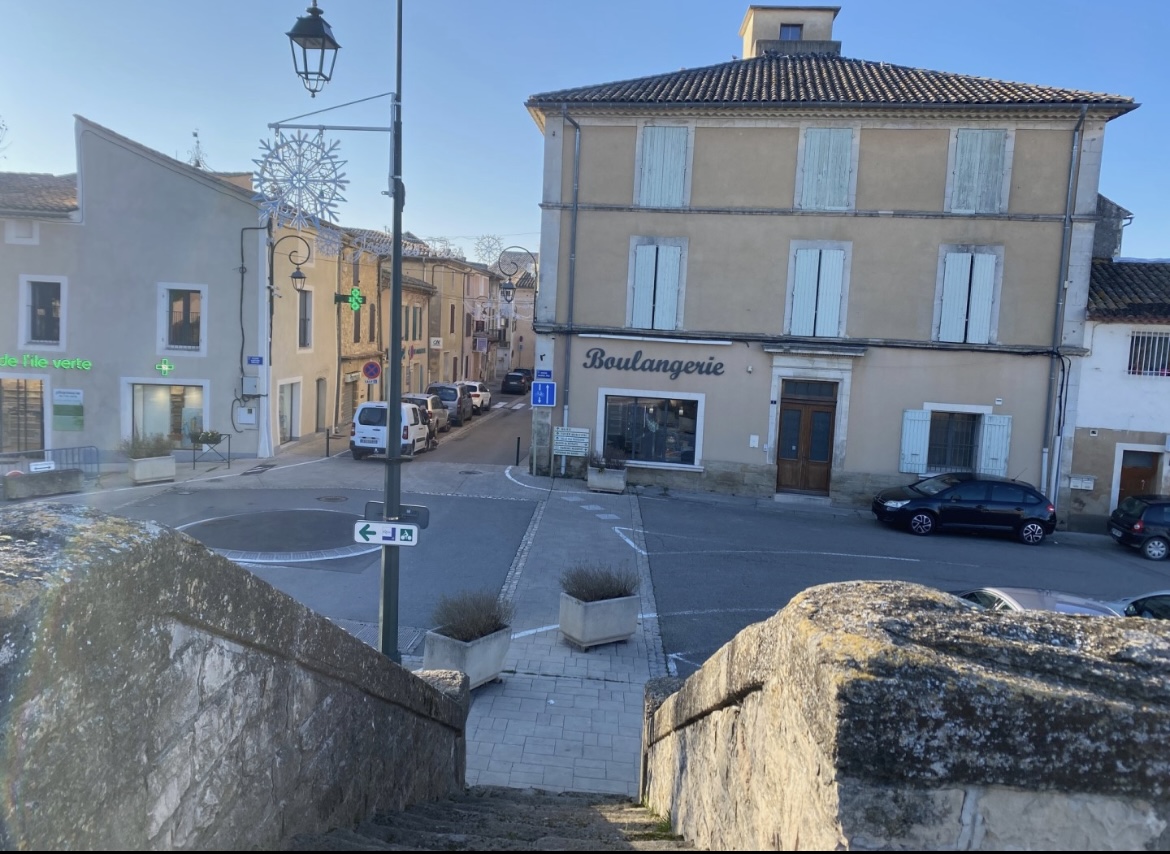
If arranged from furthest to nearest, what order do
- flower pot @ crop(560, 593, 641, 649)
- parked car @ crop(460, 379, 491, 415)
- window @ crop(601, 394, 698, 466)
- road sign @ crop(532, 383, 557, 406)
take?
parked car @ crop(460, 379, 491, 415) → window @ crop(601, 394, 698, 466) → road sign @ crop(532, 383, 557, 406) → flower pot @ crop(560, 593, 641, 649)

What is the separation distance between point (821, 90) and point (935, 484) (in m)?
9.86

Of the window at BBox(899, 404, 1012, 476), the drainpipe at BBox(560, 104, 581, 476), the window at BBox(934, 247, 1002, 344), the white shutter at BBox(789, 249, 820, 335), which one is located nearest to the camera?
the window at BBox(934, 247, 1002, 344)

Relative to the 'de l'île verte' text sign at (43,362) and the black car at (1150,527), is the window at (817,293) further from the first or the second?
the 'de l'île verte' text sign at (43,362)

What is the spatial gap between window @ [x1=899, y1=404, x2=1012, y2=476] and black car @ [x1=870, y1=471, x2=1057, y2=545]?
2202mm

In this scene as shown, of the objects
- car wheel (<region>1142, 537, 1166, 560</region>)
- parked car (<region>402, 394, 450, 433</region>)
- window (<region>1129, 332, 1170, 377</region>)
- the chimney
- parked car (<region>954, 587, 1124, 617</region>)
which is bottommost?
car wheel (<region>1142, 537, 1166, 560</region>)

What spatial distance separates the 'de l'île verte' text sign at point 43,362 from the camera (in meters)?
21.0

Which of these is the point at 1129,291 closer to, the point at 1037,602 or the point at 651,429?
the point at 651,429

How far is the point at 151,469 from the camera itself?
18.1 meters

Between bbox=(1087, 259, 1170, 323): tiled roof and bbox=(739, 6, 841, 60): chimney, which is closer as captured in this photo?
bbox=(1087, 259, 1170, 323): tiled roof

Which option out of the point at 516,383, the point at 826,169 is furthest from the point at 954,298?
the point at 516,383

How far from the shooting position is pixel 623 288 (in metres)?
20.4

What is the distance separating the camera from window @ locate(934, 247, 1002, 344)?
1930cm

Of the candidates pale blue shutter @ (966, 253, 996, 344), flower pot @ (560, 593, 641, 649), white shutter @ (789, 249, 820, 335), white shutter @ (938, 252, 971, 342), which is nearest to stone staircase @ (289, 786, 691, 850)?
flower pot @ (560, 593, 641, 649)

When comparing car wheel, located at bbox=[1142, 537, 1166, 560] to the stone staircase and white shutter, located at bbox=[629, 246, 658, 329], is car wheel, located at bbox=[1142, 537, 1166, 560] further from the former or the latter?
the stone staircase
